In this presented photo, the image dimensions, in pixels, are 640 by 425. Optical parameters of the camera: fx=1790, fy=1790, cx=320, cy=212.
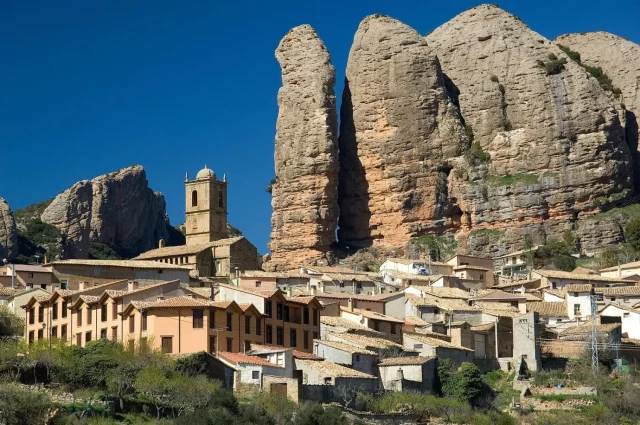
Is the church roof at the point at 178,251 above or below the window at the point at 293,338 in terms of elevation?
above

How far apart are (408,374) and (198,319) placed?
9.47 meters

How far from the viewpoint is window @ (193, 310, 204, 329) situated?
6656 cm

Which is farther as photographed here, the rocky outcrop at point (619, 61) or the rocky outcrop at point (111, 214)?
the rocky outcrop at point (619, 61)

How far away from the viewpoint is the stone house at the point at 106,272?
293 ft

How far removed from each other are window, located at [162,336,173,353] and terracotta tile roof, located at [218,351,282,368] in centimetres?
193

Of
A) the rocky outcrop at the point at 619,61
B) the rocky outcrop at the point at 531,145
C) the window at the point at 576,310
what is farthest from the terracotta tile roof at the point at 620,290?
the rocky outcrop at the point at 619,61

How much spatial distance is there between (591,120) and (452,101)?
12.0 metres

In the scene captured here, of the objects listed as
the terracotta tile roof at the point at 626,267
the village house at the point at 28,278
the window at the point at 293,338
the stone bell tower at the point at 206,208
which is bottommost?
the window at the point at 293,338

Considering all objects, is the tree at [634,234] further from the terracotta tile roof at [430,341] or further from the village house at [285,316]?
the village house at [285,316]

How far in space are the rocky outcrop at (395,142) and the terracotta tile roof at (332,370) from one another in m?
60.1

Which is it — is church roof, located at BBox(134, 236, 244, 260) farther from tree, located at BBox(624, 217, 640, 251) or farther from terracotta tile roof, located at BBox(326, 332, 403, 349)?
terracotta tile roof, located at BBox(326, 332, 403, 349)

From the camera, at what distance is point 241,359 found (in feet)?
213

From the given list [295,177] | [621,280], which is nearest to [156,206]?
[295,177]

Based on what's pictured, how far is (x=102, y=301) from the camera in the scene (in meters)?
70.9
